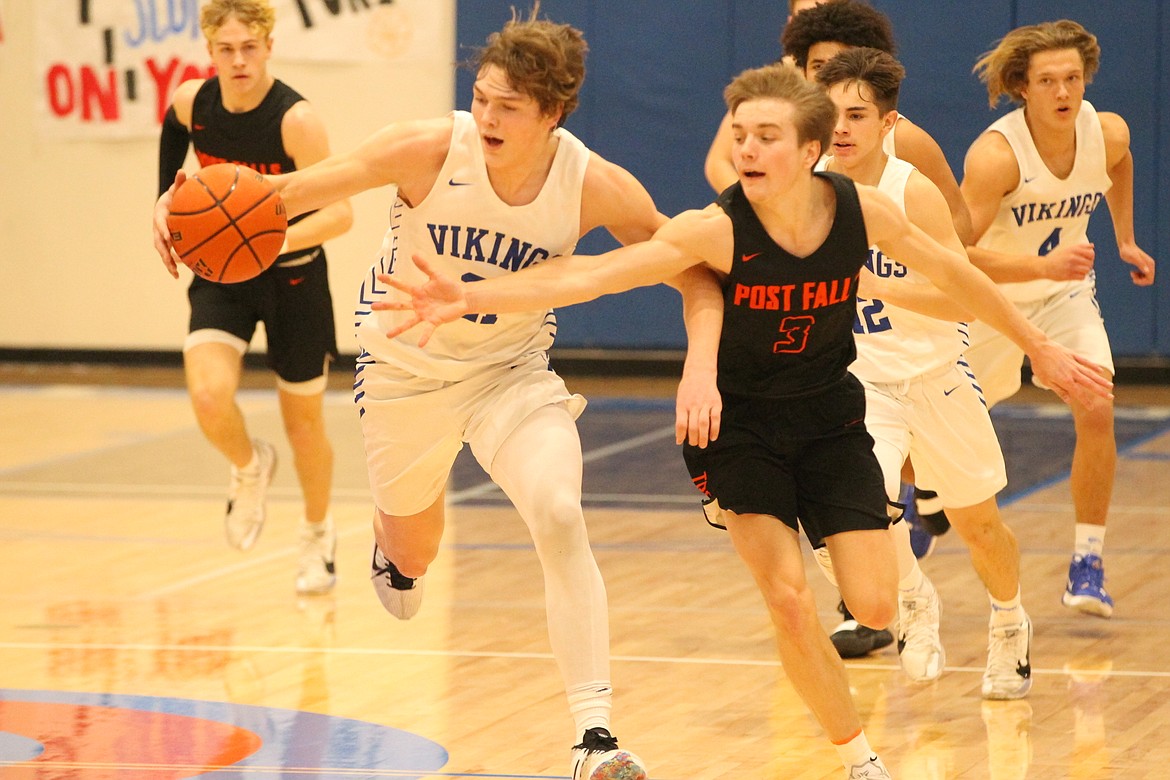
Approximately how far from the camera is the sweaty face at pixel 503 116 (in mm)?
4070

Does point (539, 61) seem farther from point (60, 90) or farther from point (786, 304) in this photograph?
point (60, 90)

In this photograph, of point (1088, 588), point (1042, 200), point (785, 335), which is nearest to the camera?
point (785, 335)

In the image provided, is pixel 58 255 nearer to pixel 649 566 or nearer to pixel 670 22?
pixel 670 22

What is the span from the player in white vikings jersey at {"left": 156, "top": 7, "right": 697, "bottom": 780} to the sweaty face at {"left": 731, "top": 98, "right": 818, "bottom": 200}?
0.28 metres

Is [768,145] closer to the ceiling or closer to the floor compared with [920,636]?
closer to the ceiling

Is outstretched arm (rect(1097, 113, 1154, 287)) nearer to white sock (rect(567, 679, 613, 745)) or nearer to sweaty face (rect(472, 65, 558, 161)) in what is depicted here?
sweaty face (rect(472, 65, 558, 161))

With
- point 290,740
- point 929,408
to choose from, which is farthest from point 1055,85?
point 290,740

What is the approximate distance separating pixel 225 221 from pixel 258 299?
2142mm

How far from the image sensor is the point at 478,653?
5.57 metres

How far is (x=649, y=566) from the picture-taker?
22.9ft

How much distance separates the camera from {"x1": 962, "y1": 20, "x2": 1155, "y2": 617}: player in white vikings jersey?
5.90m

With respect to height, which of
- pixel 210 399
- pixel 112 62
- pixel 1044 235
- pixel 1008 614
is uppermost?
pixel 112 62

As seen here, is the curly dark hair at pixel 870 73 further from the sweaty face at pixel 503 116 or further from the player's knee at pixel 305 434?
the player's knee at pixel 305 434

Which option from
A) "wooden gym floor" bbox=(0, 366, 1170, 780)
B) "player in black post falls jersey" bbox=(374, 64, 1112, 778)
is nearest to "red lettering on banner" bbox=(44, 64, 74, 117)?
"wooden gym floor" bbox=(0, 366, 1170, 780)
